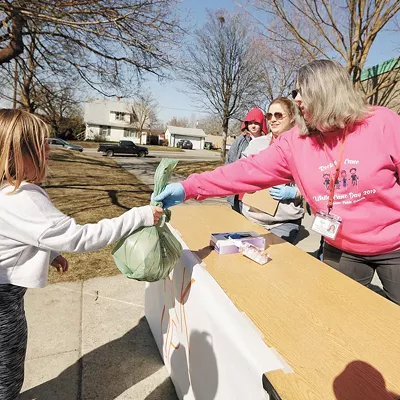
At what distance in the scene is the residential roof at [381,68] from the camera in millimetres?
5742

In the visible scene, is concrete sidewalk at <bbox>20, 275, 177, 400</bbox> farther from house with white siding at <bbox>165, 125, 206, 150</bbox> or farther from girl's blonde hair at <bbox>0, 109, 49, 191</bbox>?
house with white siding at <bbox>165, 125, 206, 150</bbox>

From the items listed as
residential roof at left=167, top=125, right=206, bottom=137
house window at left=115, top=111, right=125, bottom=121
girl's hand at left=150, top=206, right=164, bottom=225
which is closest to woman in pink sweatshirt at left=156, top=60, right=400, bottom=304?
girl's hand at left=150, top=206, right=164, bottom=225

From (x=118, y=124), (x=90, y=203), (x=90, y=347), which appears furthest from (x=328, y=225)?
(x=118, y=124)

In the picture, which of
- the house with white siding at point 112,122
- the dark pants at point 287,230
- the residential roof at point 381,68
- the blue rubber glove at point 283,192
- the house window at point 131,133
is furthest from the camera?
the house window at point 131,133

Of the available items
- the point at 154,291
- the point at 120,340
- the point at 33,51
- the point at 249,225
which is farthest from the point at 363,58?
the point at 33,51

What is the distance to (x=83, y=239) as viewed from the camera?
128 centimetres

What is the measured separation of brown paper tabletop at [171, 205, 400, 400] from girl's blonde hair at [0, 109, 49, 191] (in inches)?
35.1

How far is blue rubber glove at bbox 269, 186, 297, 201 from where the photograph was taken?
2.22 meters

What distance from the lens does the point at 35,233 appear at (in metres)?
1.19

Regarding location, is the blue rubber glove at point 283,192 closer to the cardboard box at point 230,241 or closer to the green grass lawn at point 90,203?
the cardboard box at point 230,241

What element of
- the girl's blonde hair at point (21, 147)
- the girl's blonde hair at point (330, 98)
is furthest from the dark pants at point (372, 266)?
the girl's blonde hair at point (21, 147)

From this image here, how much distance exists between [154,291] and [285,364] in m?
1.50

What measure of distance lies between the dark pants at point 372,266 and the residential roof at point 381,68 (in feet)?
18.2

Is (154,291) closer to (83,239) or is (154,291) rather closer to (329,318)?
(83,239)
